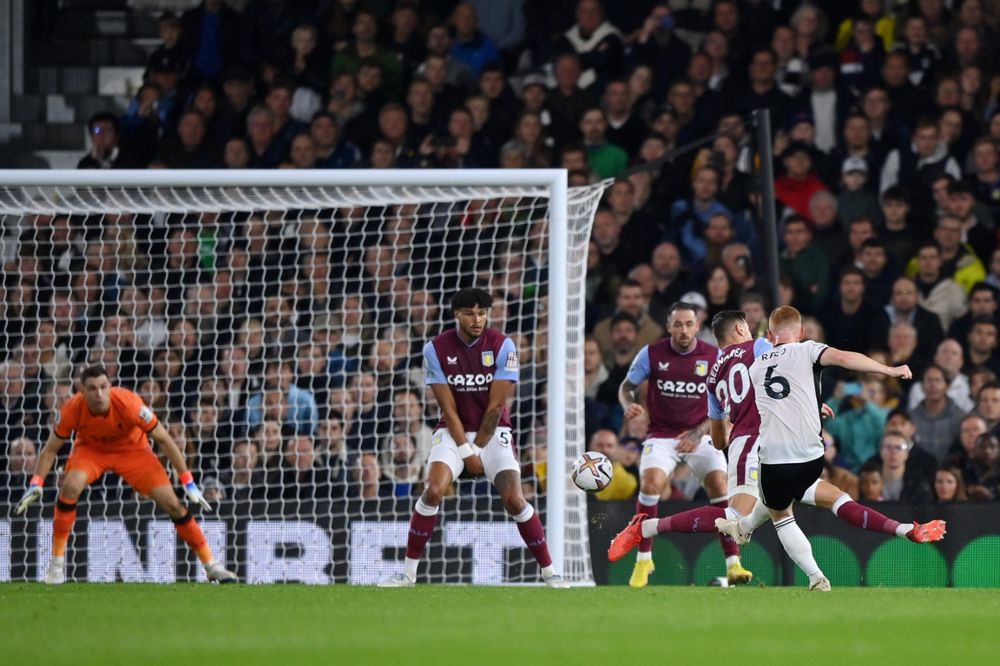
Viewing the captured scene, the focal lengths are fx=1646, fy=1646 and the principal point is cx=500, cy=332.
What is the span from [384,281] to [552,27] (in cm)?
380

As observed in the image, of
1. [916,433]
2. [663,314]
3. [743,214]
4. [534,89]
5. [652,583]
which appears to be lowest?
[652,583]

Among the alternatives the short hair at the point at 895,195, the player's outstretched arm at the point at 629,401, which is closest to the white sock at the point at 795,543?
the player's outstretched arm at the point at 629,401

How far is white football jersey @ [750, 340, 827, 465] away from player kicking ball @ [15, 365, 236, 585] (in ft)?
12.8

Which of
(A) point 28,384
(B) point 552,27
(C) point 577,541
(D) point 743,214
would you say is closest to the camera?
(C) point 577,541

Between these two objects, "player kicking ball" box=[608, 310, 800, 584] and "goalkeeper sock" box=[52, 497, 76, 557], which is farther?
"goalkeeper sock" box=[52, 497, 76, 557]

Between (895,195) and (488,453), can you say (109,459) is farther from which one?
(895,195)

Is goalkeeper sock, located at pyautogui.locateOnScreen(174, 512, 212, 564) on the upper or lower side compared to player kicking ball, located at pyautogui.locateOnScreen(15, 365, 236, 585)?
lower

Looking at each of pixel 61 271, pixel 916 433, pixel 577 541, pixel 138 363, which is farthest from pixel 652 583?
pixel 61 271

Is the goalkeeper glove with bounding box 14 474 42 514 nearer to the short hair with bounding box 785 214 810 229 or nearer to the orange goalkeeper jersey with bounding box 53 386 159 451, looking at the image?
the orange goalkeeper jersey with bounding box 53 386 159 451

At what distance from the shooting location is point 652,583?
12.0m

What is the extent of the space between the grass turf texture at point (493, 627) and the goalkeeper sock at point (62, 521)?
1.29 m

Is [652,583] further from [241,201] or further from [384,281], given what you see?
[241,201]

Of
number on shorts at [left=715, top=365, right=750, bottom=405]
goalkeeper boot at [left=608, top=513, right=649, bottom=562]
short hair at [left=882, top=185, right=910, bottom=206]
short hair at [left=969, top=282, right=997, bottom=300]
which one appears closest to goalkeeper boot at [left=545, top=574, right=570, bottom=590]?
goalkeeper boot at [left=608, top=513, right=649, bottom=562]

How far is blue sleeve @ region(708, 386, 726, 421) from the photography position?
1059 centimetres
